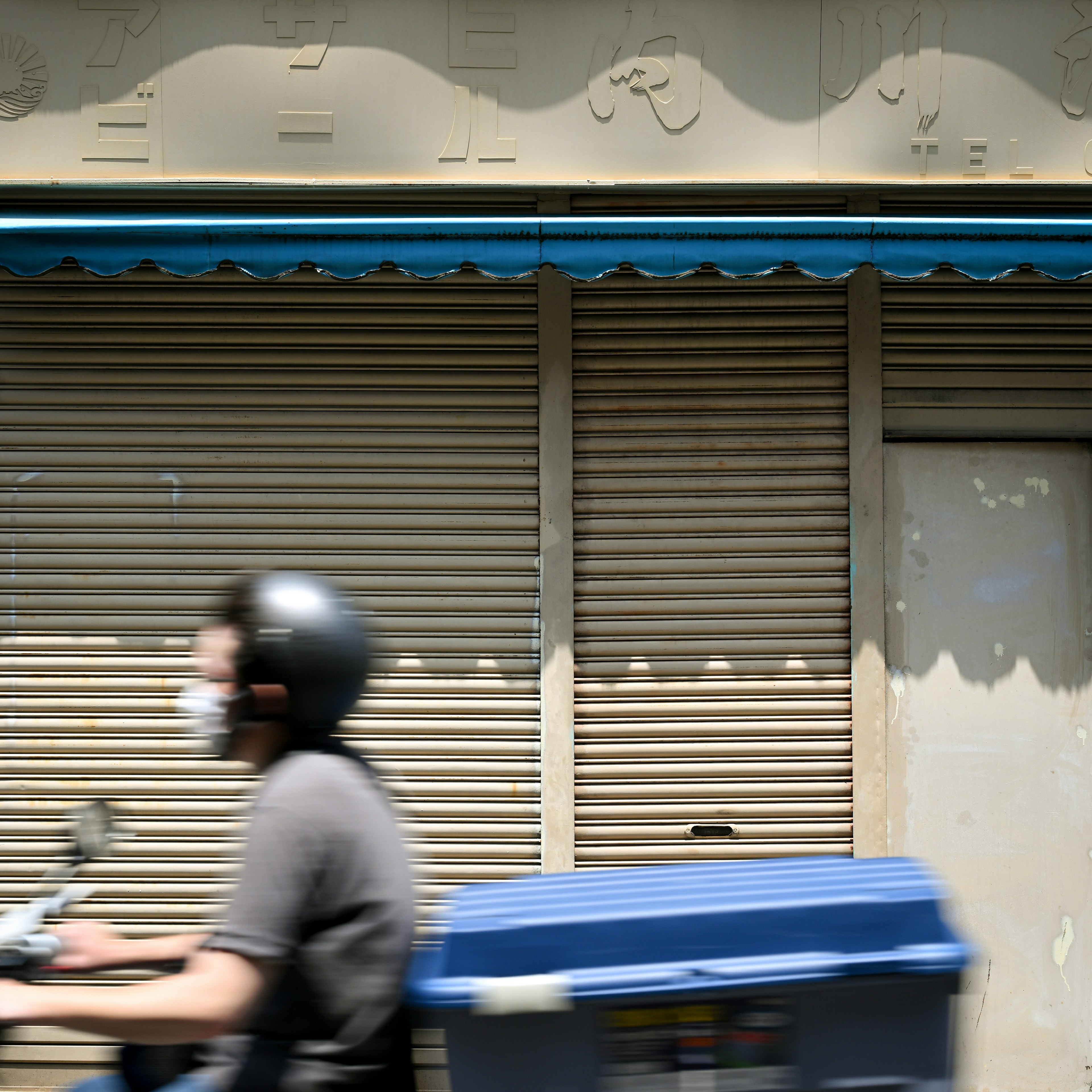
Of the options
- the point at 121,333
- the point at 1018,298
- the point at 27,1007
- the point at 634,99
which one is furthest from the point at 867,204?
the point at 27,1007

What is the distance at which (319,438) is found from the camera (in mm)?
5242

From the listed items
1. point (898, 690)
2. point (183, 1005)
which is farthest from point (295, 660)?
point (898, 690)

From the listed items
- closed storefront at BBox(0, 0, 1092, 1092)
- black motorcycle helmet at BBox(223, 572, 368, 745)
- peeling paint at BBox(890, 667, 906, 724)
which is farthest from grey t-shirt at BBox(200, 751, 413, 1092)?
peeling paint at BBox(890, 667, 906, 724)

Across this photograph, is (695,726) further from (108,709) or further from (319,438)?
(108,709)

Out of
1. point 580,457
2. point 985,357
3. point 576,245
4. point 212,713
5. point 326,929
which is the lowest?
point 326,929

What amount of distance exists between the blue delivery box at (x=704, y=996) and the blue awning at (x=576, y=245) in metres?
3.45

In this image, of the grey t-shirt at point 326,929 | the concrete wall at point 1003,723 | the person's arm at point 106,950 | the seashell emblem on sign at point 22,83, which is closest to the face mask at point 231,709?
the grey t-shirt at point 326,929

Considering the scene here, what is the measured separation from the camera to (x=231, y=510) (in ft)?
17.2

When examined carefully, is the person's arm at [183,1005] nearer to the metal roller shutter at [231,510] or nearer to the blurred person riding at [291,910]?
the blurred person riding at [291,910]

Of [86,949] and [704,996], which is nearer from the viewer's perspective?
[704,996]

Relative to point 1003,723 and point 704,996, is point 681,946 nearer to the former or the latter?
point 704,996

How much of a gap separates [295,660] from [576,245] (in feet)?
10.8

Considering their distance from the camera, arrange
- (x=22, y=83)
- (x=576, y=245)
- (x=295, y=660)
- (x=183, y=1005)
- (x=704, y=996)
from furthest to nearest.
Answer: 1. (x=22, y=83)
2. (x=576, y=245)
3. (x=295, y=660)
4. (x=704, y=996)
5. (x=183, y=1005)

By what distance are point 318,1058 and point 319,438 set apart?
3.83 m
